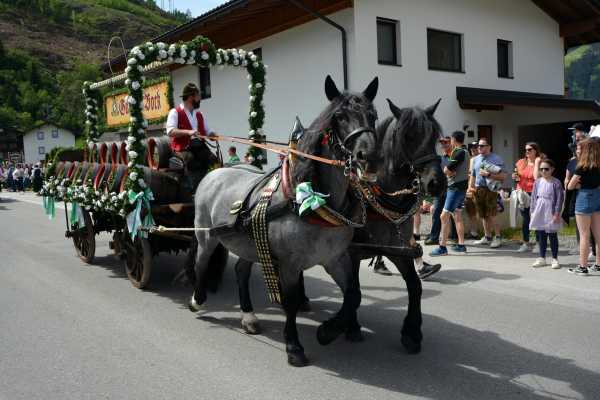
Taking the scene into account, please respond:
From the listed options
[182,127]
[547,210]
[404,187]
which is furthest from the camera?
[547,210]

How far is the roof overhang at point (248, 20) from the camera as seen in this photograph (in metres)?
13.3

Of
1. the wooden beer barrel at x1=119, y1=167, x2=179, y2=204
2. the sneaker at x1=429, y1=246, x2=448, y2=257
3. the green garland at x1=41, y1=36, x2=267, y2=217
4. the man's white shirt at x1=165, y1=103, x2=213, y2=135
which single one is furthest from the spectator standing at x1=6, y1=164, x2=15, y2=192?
the sneaker at x1=429, y1=246, x2=448, y2=257

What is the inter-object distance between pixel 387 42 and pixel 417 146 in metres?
10.3

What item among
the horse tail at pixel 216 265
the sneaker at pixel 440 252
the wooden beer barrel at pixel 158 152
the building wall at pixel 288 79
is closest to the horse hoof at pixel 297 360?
the horse tail at pixel 216 265

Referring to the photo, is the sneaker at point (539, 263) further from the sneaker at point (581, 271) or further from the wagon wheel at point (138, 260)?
the wagon wheel at point (138, 260)

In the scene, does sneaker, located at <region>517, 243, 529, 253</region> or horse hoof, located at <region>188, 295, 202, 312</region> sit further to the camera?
sneaker, located at <region>517, 243, 529, 253</region>

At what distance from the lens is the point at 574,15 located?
1802 cm

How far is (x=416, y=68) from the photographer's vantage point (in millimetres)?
13867

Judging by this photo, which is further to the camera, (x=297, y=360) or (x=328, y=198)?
(x=297, y=360)

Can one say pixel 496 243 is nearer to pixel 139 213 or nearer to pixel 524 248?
pixel 524 248

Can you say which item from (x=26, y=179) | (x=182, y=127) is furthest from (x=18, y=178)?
(x=182, y=127)

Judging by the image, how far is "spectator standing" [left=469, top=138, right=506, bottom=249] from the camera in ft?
28.8

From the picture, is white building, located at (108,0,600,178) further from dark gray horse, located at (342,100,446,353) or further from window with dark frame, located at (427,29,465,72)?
dark gray horse, located at (342,100,446,353)

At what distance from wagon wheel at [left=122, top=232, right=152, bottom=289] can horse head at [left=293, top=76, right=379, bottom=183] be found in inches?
119
